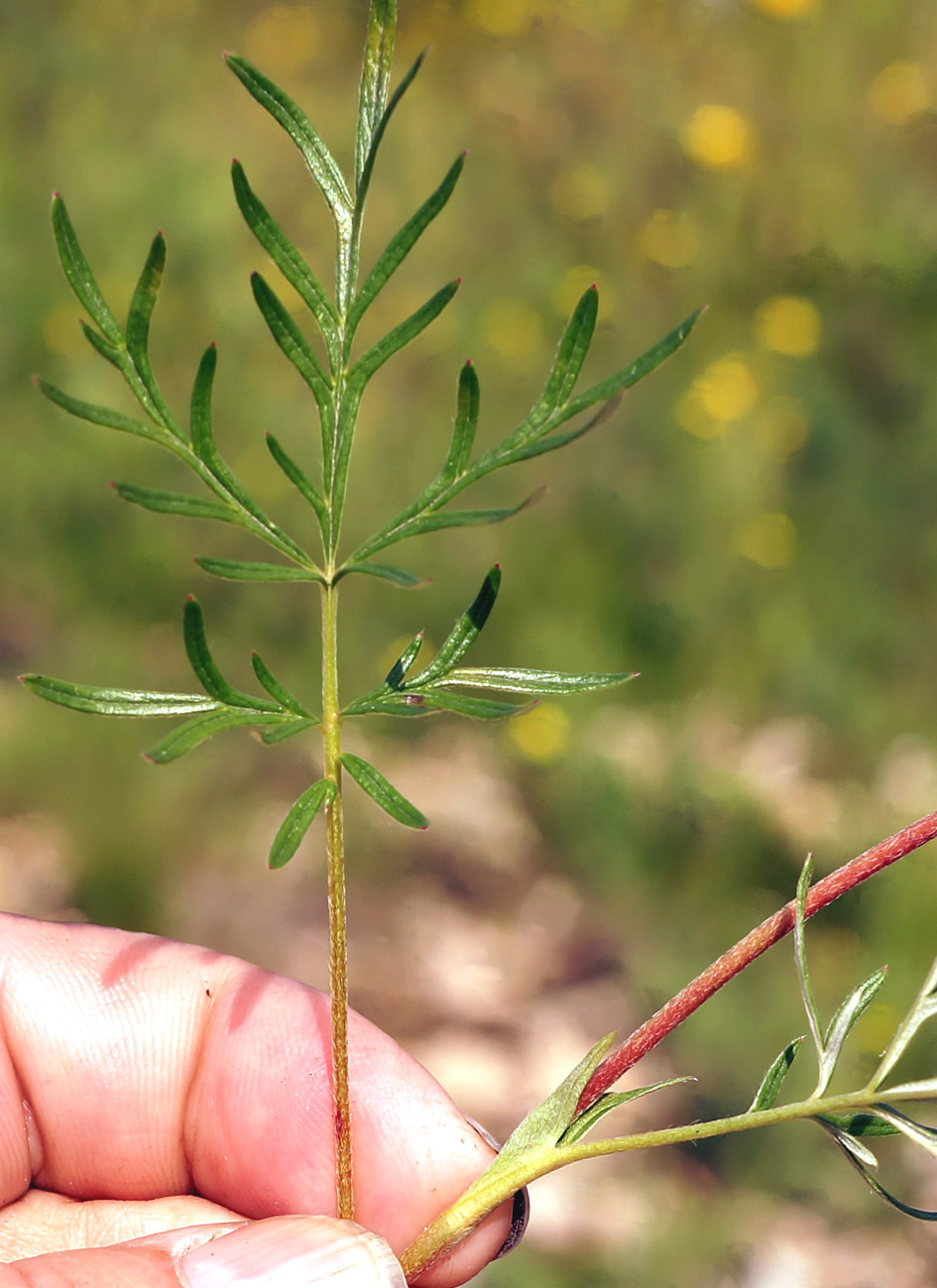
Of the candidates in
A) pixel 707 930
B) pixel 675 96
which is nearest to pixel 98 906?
pixel 707 930

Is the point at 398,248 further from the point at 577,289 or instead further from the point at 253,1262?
the point at 577,289

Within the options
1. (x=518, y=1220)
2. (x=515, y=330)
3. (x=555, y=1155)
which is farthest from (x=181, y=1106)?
(x=515, y=330)

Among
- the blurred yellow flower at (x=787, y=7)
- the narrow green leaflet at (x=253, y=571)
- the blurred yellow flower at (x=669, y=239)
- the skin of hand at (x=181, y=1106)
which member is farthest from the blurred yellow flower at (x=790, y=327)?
the narrow green leaflet at (x=253, y=571)

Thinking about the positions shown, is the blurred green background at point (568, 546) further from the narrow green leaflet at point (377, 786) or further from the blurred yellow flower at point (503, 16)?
the narrow green leaflet at point (377, 786)

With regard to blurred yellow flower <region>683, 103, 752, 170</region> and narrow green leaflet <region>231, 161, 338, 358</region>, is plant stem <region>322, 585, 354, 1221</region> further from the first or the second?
blurred yellow flower <region>683, 103, 752, 170</region>

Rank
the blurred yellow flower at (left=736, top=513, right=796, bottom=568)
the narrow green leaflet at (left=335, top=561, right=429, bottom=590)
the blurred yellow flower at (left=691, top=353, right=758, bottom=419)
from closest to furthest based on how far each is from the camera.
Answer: the narrow green leaflet at (left=335, top=561, right=429, bottom=590) → the blurred yellow flower at (left=736, top=513, right=796, bottom=568) → the blurred yellow flower at (left=691, top=353, right=758, bottom=419)

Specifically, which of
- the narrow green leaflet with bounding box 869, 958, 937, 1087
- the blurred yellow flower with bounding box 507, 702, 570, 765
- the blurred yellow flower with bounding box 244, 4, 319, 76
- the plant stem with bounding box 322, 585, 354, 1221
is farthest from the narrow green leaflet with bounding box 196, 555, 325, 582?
the blurred yellow flower with bounding box 244, 4, 319, 76
